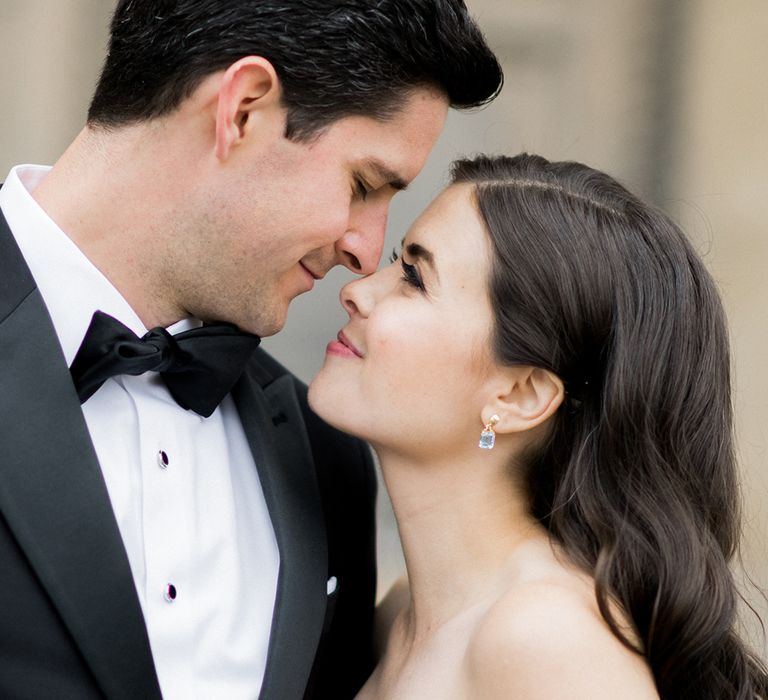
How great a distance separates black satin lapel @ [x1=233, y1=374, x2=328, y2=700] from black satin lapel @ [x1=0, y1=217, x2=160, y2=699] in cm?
30

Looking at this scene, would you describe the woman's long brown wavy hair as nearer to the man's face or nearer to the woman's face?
the woman's face

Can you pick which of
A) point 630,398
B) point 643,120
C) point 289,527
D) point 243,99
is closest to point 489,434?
point 630,398

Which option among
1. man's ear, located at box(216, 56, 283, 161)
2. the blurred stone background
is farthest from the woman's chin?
the blurred stone background

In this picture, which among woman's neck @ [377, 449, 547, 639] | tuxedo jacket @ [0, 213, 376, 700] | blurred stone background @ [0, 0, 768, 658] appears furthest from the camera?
blurred stone background @ [0, 0, 768, 658]

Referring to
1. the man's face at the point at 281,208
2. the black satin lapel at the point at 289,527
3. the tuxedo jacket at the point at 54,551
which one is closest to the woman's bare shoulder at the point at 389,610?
the black satin lapel at the point at 289,527

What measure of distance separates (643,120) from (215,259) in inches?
82.3

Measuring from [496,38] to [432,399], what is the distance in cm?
192

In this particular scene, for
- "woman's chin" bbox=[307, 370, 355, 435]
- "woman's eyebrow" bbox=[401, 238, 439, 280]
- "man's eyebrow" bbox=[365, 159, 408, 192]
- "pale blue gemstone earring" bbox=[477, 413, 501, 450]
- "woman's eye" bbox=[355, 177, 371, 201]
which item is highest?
"man's eyebrow" bbox=[365, 159, 408, 192]

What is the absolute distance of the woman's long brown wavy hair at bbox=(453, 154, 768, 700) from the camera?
2156 millimetres

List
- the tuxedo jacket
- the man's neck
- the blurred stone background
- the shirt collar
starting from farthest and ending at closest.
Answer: the blurred stone background < the man's neck < the shirt collar < the tuxedo jacket

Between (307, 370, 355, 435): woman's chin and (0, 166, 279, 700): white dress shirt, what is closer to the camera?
(0, 166, 279, 700): white dress shirt

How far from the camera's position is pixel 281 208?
7.09 ft

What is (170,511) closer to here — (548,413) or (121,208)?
(121,208)

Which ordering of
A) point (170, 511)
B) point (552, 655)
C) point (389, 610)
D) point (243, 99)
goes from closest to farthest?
point (552, 655) → point (170, 511) → point (243, 99) → point (389, 610)
